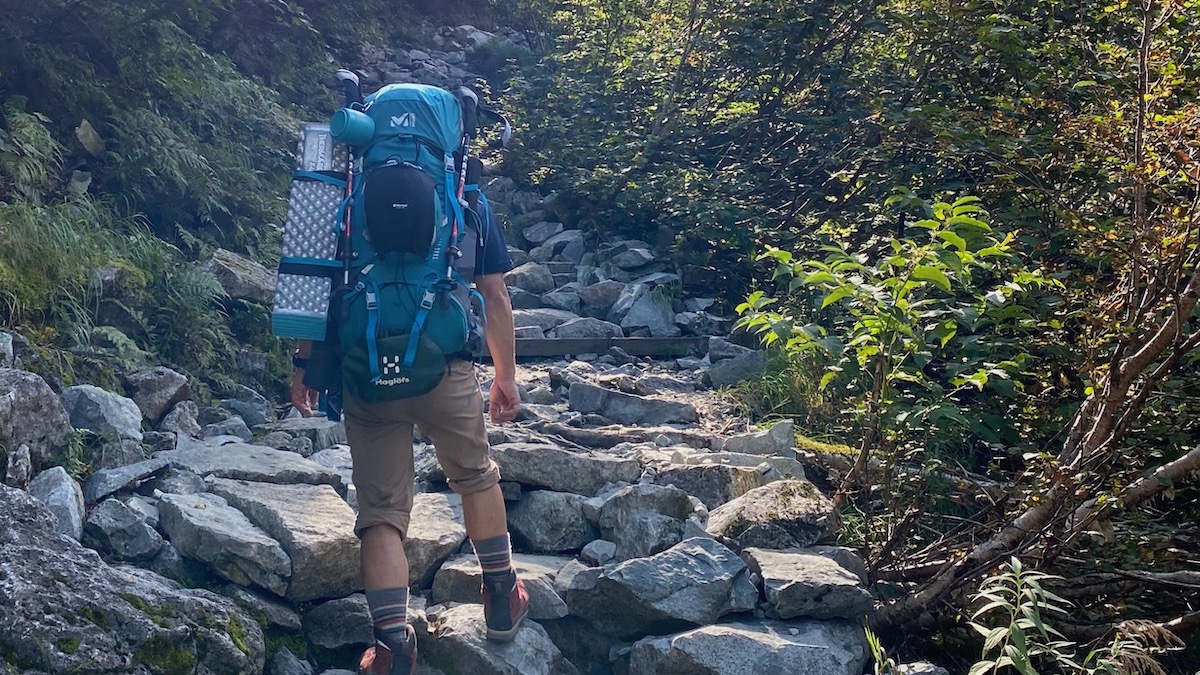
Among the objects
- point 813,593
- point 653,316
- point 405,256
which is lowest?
point 813,593

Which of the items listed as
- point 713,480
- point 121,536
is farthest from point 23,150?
point 713,480

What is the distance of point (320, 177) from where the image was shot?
12.8 feet

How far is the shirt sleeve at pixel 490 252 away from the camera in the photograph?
13.3 ft

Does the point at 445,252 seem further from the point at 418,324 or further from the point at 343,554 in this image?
the point at 343,554

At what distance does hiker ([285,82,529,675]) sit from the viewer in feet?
12.2

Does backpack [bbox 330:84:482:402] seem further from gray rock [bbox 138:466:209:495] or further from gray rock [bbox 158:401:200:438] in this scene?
gray rock [bbox 158:401:200:438]

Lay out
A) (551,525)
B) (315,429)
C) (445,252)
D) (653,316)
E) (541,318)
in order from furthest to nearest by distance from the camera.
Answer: (653,316) → (541,318) → (315,429) → (551,525) → (445,252)

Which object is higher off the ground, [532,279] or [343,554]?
[532,279]

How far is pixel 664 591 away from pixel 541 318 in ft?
20.8

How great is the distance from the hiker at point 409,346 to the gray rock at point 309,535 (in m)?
0.33

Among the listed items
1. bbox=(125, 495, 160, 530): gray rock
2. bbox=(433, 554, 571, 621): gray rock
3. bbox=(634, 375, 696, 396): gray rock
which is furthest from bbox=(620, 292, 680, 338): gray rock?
bbox=(125, 495, 160, 530): gray rock

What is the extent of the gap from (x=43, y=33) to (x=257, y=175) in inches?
113

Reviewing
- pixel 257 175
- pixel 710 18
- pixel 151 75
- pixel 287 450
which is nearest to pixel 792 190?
pixel 710 18

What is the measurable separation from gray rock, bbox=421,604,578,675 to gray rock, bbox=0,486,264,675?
645 mm
